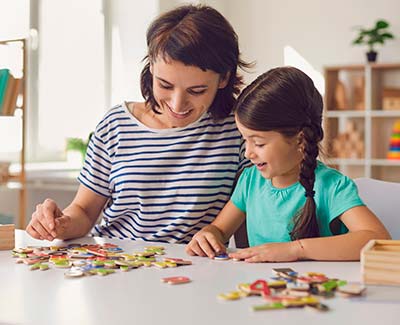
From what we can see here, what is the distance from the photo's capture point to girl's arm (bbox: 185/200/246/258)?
1.42 metres

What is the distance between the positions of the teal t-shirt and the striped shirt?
0.36 feet

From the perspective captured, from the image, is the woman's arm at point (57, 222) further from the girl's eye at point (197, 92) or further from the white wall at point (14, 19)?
the white wall at point (14, 19)

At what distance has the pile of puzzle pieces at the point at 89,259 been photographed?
1258 millimetres

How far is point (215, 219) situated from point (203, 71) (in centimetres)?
36

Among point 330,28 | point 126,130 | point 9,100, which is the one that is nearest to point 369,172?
point 330,28

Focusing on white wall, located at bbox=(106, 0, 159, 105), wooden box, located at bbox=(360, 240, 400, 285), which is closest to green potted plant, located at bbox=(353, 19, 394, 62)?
white wall, located at bbox=(106, 0, 159, 105)

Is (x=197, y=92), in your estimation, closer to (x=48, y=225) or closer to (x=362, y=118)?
(x=48, y=225)

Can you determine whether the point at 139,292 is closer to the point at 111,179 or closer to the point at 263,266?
the point at 263,266

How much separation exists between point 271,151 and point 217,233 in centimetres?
22

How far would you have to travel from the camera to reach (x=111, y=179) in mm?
1866

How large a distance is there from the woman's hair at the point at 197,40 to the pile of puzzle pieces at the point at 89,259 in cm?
44

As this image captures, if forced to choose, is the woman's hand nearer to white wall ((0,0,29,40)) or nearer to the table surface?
the table surface

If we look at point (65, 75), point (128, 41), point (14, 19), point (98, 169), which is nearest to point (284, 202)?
point (98, 169)

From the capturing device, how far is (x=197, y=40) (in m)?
1.64
